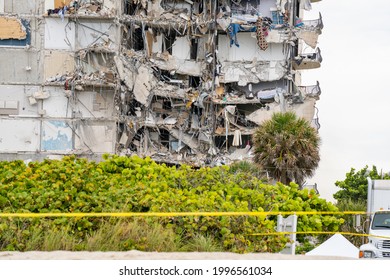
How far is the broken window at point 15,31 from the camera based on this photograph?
57.8 m

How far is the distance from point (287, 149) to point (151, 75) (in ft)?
58.3

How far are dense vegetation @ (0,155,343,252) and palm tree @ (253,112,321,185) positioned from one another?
17.2 meters

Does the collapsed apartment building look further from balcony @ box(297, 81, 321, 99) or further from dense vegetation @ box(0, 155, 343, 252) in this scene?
dense vegetation @ box(0, 155, 343, 252)

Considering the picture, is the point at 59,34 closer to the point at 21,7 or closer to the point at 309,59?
the point at 21,7

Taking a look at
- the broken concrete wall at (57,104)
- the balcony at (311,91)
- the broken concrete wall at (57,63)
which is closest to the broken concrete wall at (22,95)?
the broken concrete wall at (57,104)

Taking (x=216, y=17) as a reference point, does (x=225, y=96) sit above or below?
below

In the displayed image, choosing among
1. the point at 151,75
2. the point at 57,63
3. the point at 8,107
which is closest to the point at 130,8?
the point at 151,75

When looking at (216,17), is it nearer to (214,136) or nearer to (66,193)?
(214,136)

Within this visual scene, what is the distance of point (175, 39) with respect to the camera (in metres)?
62.9

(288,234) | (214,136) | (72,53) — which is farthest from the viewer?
(214,136)

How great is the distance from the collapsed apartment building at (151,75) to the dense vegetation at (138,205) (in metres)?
32.2

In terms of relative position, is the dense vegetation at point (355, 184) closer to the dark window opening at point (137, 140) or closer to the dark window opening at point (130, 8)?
the dark window opening at point (137, 140)
